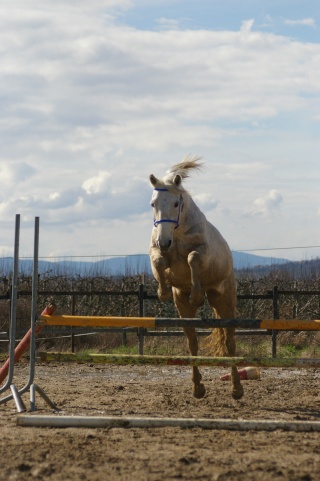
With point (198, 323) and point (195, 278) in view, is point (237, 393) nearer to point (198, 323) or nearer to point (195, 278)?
point (195, 278)

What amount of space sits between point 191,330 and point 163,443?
3.20m

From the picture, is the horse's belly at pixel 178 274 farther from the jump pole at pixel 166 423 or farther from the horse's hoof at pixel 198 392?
the jump pole at pixel 166 423

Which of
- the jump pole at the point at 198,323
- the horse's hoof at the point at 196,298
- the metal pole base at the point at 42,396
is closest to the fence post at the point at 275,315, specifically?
the horse's hoof at the point at 196,298

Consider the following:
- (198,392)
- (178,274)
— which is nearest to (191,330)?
(198,392)

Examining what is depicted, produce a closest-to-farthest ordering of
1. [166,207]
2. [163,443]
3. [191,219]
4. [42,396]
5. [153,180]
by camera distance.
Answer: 1. [163,443]
2. [42,396]
3. [166,207]
4. [153,180]
5. [191,219]

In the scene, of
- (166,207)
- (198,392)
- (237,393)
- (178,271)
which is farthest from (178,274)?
(237,393)

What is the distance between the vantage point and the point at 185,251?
7949 mm

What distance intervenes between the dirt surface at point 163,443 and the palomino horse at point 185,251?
78 centimetres

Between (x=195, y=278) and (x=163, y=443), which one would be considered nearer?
(x=163, y=443)

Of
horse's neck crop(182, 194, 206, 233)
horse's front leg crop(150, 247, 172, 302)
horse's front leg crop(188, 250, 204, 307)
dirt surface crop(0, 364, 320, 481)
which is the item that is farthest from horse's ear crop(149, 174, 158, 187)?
dirt surface crop(0, 364, 320, 481)

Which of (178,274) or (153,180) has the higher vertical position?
(153,180)

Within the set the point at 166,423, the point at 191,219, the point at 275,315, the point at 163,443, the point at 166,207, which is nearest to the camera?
the point at 163,443

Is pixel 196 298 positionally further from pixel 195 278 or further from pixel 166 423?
pixel 166 423

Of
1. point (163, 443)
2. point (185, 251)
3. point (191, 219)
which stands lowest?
point (163, 443)
